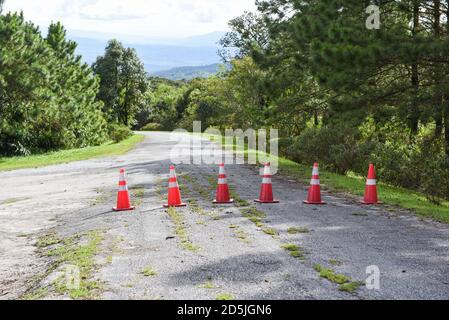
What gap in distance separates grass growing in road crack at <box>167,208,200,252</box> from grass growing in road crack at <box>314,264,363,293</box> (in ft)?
6.31

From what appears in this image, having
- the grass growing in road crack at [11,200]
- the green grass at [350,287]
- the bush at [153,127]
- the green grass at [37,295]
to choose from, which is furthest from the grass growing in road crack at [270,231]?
the bush at [153,127]

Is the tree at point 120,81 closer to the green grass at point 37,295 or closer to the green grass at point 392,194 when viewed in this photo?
the green grass at point 392,194

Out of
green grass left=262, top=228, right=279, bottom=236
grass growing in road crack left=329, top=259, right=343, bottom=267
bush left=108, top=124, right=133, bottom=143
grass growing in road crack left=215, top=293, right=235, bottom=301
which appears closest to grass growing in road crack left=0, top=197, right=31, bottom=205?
green grass left=262, top=228, right=279, bottom=236

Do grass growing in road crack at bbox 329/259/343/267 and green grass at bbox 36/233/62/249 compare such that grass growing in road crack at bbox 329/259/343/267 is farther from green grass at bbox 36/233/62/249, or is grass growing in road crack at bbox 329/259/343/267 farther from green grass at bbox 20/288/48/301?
green grass at bbox 36/233/62/249

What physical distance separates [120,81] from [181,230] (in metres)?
64.2

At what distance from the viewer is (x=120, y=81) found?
230 feet

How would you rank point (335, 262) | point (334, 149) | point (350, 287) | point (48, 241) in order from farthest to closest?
point (334, 149), point (48, 241), point (335, 262), point (350, 287)

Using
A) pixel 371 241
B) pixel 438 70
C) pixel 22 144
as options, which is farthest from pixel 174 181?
pixel 22 144

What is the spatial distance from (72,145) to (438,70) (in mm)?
32443

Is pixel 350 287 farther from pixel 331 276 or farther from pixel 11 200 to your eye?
pixel 11 200

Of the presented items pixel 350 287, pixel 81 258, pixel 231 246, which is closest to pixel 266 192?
pixel 231 246

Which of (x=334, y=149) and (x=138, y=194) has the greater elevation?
(x=334, y=149)

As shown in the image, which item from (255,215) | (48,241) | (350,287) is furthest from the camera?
(255,215)

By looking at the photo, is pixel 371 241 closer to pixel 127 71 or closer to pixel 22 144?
pixel 22 144
